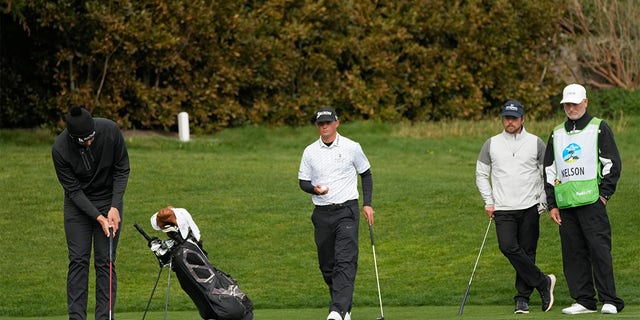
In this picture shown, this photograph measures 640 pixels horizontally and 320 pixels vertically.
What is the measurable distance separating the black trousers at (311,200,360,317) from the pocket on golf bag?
1.20 metres

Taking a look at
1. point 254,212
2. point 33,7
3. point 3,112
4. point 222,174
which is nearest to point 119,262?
point 254,212

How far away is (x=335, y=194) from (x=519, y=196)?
1.66 m

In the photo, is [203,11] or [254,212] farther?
[203,11]

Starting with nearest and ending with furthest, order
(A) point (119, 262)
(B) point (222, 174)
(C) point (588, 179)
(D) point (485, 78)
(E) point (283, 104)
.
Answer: (C) point (588, 179), (A) point (119, 262), (B) point (222, 174), (E) point (283, 104), (D) point (485, 78)

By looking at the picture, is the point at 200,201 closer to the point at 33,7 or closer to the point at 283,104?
the point at 33,7

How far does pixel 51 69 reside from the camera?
1057 inches

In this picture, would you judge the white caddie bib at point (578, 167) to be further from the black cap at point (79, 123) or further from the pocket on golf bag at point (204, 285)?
the black cap at point (79, 123)

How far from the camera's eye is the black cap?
10070mm

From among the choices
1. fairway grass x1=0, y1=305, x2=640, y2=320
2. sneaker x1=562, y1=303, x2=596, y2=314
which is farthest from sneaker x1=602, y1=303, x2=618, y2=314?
sneaker x1=562, y1=303, x2=596, y2=314

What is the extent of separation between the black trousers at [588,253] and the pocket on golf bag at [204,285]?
302 cm

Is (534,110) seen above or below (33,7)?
below

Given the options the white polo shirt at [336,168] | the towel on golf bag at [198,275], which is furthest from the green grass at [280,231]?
the towel on golf bag at [198,275]

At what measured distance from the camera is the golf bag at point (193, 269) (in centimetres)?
997

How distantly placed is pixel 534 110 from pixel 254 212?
14.5 metres
